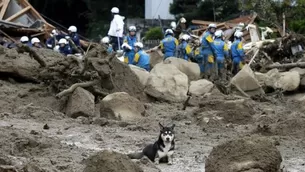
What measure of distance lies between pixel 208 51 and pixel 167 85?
578 cm

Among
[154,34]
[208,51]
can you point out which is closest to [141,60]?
[208,51]

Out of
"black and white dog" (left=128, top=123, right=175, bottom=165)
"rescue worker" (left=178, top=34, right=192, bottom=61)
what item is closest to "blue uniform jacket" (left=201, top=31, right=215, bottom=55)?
"rescue worker" (left=178, top=34, right=192, bottom=61)

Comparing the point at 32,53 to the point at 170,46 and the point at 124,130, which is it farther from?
the point at 170,46

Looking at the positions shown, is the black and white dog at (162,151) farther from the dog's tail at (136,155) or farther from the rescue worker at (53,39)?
the rescue worker at (53,39)

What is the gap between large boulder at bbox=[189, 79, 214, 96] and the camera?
1983 cm

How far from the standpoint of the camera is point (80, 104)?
15969 millimetres

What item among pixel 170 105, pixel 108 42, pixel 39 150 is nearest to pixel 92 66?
pixel 170 105

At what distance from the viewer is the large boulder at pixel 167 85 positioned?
1866 cm

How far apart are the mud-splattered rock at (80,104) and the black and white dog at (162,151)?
4333mm

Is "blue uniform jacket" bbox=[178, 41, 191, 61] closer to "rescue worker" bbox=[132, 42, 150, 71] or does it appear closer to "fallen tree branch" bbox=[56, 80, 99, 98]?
"rescue worker" bbox=[132, 42, 150, 71]

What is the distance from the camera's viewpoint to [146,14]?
44875mm

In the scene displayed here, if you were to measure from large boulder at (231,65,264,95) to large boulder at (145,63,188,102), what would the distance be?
5.63ft

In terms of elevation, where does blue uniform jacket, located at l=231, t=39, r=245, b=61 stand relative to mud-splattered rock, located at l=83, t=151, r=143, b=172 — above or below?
below

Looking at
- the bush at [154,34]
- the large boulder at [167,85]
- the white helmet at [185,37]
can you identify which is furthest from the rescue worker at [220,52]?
A: the bush at [154,34]
